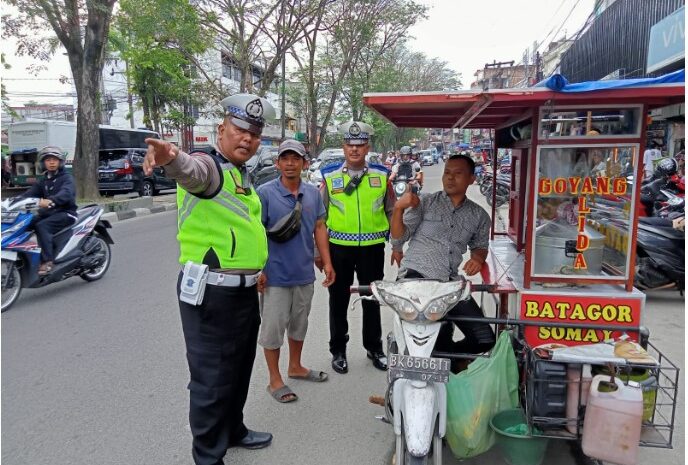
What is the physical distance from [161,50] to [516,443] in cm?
1677

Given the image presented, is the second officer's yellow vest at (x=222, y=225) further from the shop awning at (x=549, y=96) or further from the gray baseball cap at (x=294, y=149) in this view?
the gray baseball cap at (x=294, y=149)

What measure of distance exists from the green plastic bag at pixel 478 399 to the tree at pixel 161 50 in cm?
1343

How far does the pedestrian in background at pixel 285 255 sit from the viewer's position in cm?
313

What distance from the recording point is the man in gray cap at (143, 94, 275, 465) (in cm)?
217

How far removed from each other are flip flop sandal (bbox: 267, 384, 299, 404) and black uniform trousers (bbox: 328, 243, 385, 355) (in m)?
0.57

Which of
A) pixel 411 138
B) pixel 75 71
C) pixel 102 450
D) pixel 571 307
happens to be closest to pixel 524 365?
pixel 571 307

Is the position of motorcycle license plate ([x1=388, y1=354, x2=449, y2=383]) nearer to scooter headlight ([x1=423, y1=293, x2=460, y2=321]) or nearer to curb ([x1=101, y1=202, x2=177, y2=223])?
scooter headlight ([x1=423, y1=293, x2=460, y2=321])

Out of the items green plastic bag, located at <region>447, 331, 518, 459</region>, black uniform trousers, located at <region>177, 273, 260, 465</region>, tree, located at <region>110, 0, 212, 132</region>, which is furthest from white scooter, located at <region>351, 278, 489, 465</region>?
tree, located at <region>110, 0, 212, 132</region>

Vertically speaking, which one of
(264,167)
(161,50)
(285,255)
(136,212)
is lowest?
(136,212)

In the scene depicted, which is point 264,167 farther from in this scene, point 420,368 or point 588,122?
point 420,368

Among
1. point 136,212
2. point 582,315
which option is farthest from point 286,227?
point 136,212

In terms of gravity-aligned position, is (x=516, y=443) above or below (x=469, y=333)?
below

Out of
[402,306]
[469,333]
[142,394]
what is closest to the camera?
[402,306]

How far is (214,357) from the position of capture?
7.50 feet
